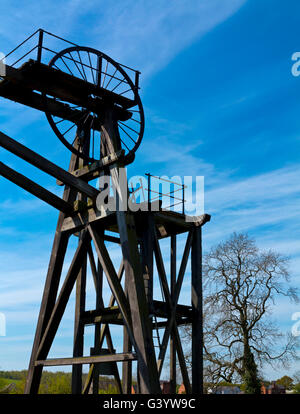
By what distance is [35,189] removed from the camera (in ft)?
41.3

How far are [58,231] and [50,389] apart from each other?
13001mm

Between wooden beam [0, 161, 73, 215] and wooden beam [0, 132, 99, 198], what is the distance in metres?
0.53

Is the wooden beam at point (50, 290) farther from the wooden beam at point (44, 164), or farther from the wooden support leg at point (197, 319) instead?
the wooden support leg at point (197, 319)

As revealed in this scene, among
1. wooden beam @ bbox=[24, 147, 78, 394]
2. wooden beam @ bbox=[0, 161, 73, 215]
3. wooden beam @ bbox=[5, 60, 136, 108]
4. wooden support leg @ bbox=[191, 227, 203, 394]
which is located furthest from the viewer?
wooden support leg @ bbox=[191, 227, 203, 394]

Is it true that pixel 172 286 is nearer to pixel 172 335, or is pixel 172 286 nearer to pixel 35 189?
pixel 172 335

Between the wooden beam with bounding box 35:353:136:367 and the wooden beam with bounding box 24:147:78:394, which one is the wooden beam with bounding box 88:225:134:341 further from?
the wooden beam with bounding box 24:147:78:394

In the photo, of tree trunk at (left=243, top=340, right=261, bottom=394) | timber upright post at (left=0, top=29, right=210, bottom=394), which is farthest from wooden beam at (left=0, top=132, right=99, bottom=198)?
tree trunk at (left=243, top=340, right=261, bottom=394)

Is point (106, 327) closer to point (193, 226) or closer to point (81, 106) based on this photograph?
point (193, 226)

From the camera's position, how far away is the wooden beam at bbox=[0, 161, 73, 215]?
1225 cm

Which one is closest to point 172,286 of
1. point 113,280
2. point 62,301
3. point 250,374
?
point 62,301

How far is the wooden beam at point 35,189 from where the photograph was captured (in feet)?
40.2

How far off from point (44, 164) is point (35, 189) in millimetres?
774

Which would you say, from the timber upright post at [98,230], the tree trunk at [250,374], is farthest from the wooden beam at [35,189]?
the tree trunk at [250,374]

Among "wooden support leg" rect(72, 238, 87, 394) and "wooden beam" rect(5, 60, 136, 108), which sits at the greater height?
"wooden beam" rect(5, 60, 136, 108)
